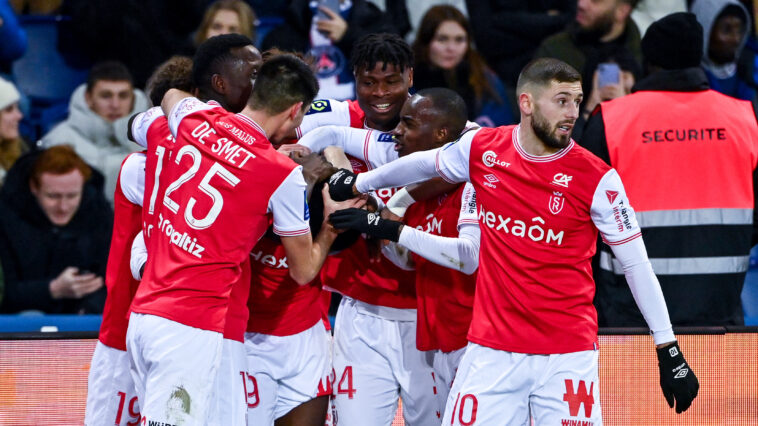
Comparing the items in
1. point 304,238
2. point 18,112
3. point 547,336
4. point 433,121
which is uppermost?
point 18,112

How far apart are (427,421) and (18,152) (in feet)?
12.5

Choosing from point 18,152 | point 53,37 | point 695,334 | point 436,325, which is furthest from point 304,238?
point 53,37

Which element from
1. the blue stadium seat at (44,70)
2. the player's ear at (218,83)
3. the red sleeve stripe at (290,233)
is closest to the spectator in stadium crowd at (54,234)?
the blue stadium seat at (44,70)

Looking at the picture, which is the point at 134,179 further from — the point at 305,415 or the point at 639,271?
the point at 639,271

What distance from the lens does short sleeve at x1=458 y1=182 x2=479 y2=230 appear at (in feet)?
14.6

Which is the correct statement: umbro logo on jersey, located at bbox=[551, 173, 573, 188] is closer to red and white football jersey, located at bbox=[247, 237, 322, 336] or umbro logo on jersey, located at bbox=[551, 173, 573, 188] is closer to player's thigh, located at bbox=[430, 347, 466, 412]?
player's thigh, located at bbox=[430, 347, 466, 412]

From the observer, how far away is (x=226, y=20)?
292 inches

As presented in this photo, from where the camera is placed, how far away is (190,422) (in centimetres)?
397

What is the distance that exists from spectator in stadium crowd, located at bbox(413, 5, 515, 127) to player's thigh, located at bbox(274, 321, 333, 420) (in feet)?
9.90

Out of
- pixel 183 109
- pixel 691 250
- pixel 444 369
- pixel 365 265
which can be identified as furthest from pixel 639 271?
pixel 183 109

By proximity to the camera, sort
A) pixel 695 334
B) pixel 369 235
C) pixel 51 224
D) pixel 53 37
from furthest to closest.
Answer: pixel 53 37 → pixel 51 224 → pixel 695 334 → pixel 369 235

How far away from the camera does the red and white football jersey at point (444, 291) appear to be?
15.1ft

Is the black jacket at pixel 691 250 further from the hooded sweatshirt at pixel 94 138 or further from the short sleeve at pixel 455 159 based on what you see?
the hooded sweatshirt at pixel 94 138

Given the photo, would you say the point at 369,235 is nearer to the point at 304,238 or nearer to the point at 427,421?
the point at 304,238
